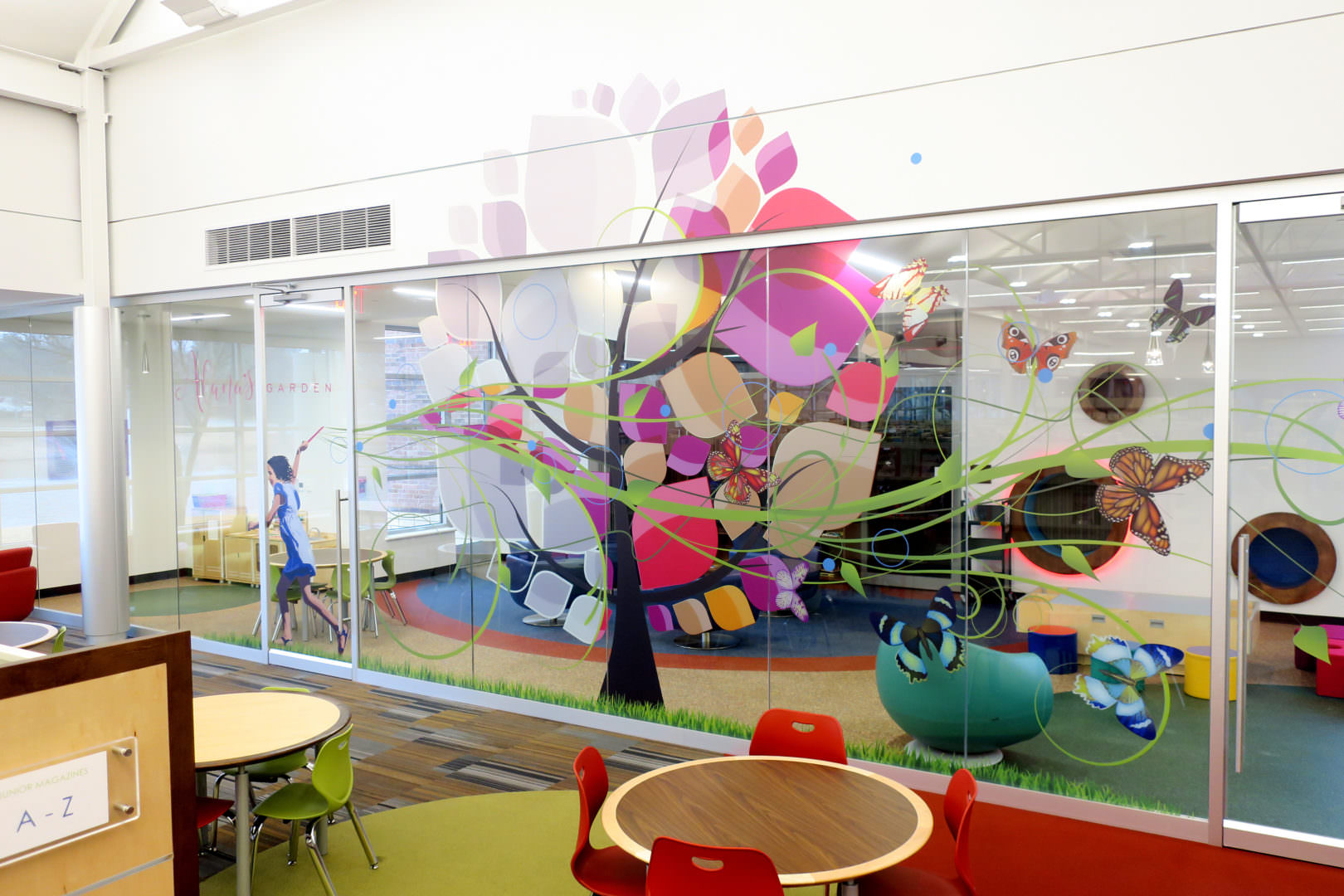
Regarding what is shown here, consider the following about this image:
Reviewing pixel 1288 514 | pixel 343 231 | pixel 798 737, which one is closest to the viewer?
pixel 798 737

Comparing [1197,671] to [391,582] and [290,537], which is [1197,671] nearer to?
[391,582]

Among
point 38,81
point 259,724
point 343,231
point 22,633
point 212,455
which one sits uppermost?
point 38,81

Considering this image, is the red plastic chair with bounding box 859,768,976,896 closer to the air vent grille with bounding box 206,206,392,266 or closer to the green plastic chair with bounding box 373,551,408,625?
the green plastic chair with bounding box 373,551,408,625

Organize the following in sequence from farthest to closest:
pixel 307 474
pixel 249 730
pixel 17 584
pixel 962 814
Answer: pixel 17 584 < pixel 307 474 < pixel 249 730 < pixel 962 814

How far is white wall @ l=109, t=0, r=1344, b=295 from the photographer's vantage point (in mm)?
3826

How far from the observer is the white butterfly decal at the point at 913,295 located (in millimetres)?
4418

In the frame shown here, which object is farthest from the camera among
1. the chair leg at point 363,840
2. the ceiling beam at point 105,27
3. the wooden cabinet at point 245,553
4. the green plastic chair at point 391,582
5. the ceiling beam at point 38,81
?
the ceiling beam at point 105,27

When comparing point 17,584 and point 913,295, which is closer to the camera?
point 913,295

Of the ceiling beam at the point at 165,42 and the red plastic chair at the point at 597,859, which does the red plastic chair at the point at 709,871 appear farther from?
the ceiling beam at the point at 165,42

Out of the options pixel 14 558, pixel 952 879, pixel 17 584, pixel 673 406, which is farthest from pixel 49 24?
pixel 952 879

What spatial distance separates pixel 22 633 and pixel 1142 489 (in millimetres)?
5848

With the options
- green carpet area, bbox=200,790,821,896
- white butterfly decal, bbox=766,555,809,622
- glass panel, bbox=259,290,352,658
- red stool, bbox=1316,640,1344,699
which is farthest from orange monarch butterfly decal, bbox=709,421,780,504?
glass panel, bbox=259,290,352,658

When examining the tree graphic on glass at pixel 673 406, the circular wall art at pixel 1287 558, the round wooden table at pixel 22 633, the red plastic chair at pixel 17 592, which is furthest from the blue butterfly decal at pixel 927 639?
the red plastic chair at pixel 17 592

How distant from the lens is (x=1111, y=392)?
4.04 m
